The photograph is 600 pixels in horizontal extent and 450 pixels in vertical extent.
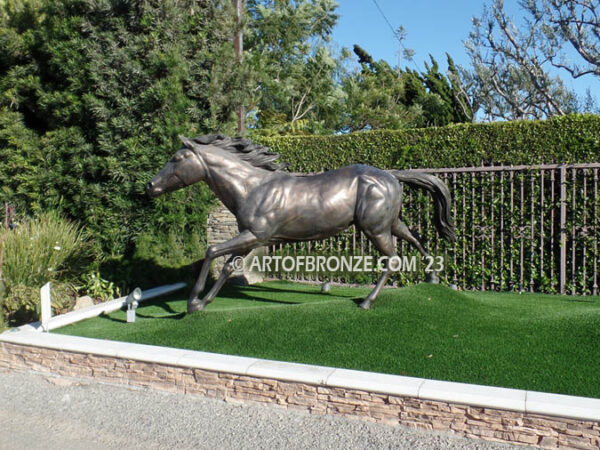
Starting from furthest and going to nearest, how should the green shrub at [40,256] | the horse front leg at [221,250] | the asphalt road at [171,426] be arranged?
1. the green shrub at [40,256]
2. the horse front leg at [221,250]
3. the asphalt road at [171,426]

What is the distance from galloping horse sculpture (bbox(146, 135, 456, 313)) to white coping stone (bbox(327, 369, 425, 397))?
6.23 feet

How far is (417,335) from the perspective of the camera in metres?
4.32

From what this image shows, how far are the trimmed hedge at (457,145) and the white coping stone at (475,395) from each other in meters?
5.33

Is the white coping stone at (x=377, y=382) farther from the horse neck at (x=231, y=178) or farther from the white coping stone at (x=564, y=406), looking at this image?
the horse neck at (x=231, y=178)

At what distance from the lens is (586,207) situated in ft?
22.6

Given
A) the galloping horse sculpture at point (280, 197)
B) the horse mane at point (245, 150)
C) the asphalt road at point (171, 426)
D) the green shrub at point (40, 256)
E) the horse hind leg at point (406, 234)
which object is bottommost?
the asphalt road at point (171, 426)

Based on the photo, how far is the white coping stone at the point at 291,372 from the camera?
11.5ft

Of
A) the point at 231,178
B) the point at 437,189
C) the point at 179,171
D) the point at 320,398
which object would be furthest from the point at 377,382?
the point at 179,171

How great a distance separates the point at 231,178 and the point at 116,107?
4.50 metres

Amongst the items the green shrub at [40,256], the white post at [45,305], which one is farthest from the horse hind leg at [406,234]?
the green shrub at [40,256]

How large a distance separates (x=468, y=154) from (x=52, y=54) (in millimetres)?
8005

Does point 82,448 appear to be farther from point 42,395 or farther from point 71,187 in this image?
point 71,187

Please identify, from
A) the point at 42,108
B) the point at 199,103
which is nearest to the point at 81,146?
the point at 42,108

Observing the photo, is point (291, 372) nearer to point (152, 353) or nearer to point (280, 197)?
point (152, 353)
